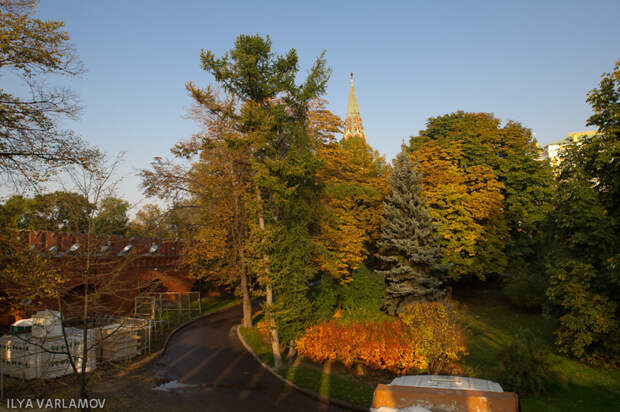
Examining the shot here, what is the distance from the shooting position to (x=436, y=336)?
1221cm

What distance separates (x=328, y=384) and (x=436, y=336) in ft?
12.5

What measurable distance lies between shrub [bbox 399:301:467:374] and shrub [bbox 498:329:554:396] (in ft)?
5.46

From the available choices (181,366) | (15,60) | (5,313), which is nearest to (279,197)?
(181,366)

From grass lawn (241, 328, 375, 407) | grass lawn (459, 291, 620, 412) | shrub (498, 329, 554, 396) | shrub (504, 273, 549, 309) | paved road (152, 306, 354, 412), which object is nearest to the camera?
grass lawn (459, 291, 620, 412)

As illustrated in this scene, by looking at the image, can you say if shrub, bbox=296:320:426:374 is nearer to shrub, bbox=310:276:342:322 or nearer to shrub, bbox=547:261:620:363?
shrub, bbox=310:276:342:322

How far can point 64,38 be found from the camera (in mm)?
9938

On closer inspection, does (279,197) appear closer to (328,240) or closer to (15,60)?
(328,240)

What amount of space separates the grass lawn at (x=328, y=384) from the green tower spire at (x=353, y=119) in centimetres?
2974

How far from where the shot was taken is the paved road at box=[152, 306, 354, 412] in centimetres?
1129

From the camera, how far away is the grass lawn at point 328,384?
11.5 meters

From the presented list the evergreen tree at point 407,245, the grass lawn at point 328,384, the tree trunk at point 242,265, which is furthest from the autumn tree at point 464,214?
the grass lawn at point 328,384

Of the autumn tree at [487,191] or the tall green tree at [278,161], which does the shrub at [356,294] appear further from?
the autumn tree at [487,191]

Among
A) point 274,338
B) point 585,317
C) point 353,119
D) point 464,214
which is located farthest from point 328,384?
point 353,119

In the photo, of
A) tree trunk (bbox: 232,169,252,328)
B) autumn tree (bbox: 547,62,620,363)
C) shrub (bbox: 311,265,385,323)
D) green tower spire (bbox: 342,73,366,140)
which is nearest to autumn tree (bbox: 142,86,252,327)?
tree trunk (bbox: 232,169,252,328)
